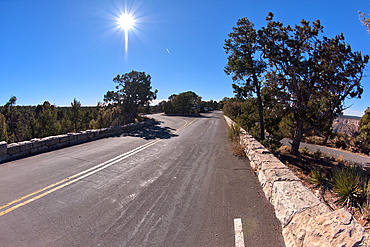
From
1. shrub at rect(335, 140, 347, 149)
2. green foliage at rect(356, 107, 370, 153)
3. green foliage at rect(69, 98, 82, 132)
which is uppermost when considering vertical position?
green foliage at rect(69, 98, 82, 132)

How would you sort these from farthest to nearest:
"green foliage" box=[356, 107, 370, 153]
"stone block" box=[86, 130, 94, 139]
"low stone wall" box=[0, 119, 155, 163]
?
"green foliage" box=[356, 107, 370, 153] < "stone block" box=[86, 130, 94, 139] < "low stone wall" box=[0, 119, 155, 163]

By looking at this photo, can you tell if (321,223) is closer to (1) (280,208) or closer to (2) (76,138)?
(1) (280,208)

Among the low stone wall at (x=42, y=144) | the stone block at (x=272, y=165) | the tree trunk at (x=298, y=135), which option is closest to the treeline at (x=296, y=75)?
the tree trunk at (x=298, y=135)

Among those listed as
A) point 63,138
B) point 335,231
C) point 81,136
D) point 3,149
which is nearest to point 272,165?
point 335,231

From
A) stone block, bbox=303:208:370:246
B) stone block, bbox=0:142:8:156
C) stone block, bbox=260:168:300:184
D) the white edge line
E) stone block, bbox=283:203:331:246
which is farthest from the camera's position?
stone block, bbox=0:142:8:156

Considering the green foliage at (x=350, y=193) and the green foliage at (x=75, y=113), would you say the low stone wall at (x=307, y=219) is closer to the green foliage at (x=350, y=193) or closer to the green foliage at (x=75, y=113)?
the green foliage at (x=350, y=193)

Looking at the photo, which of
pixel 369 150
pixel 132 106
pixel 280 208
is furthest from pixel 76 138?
pixel 369 150

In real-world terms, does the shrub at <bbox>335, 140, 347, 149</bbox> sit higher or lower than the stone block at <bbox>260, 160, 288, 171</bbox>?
lower

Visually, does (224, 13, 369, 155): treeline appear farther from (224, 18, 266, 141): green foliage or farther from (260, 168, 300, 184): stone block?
(260, 168, 300, 184): stone block

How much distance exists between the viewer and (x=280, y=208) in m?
3.19

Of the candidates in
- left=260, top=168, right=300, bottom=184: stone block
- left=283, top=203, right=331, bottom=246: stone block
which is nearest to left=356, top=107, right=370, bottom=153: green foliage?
left=260, top=168, right=300, bottom=184: stone block

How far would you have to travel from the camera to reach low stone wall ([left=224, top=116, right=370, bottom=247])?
203cm

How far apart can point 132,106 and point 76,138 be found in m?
13.8

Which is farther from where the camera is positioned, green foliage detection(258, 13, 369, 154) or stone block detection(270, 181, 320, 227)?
green foliage detection(258, 13, 369, 154)
